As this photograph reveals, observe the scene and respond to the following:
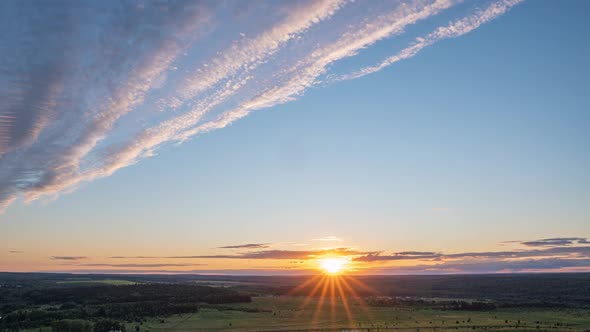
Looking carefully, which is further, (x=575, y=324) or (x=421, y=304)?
(x=421, y=304)

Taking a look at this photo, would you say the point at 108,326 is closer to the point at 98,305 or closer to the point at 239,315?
the point at 239,315

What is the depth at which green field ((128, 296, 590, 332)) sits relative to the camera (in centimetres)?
7862

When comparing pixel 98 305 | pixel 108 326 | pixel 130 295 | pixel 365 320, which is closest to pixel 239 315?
pixel 365 320

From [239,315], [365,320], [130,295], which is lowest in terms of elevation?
[365,320]

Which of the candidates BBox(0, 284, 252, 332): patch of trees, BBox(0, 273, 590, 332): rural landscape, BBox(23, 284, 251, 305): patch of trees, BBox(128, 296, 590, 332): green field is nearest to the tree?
BBox(0, 273, 590, 332): rural landscape

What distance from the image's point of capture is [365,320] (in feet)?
297

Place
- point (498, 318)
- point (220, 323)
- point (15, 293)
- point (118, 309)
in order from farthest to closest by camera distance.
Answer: point (15, 293)
point (118, 309)
point (498, 318)
point (220, 323)

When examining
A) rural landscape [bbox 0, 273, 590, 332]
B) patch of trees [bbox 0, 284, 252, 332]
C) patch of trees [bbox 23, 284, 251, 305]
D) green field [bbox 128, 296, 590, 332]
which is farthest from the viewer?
patch of trees [bbox 23, 284, 251, 305]

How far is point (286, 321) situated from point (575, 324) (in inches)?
1998

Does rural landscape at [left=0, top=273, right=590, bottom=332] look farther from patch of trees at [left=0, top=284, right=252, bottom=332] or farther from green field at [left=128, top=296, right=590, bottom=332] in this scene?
patch of trees at [left=0, top=284, right=252, bottom=332]

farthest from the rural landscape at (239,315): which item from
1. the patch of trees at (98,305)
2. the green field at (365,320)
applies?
the patch of trees at (98,305)

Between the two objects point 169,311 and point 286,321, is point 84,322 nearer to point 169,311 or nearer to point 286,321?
point 169,311

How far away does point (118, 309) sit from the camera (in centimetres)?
10194

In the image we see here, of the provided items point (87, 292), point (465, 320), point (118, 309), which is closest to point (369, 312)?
point (465, 320)
